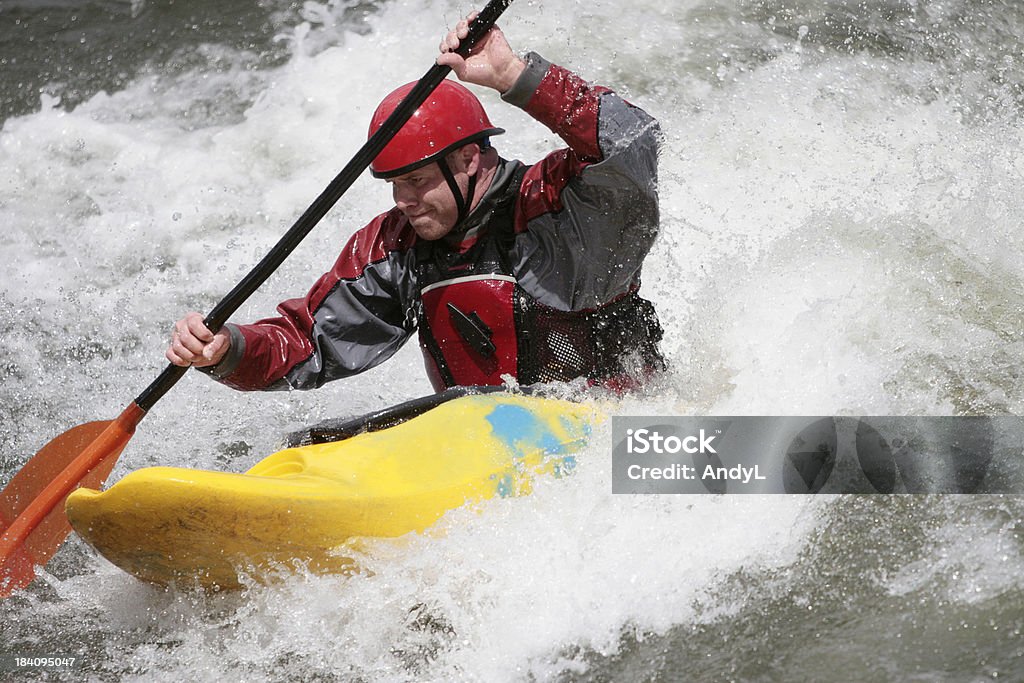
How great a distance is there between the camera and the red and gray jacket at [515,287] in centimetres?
263

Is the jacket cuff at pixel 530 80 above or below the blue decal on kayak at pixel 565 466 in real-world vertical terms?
above

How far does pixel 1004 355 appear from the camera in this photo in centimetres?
332

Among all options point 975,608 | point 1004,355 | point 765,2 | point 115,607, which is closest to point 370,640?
point 115,607

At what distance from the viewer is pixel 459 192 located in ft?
9.02

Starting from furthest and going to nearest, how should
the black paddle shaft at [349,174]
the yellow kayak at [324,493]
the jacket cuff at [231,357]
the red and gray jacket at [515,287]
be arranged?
the jacket cuff at [231,357], the red and gray jacket at [515,287], the black paddle shaft at [349,174], the yellow kayak at [324,493]

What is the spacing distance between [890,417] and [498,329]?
1040mm

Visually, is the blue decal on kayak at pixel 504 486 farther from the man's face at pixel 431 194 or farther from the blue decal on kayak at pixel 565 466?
the man's face at pixel 431 194

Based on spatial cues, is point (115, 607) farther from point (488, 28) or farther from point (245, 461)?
point (488, 28)

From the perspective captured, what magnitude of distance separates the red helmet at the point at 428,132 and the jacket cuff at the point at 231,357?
0.51 meters
